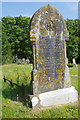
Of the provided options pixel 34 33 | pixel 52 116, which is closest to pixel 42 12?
pixel 34 33

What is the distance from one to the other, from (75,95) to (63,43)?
7.17 feet

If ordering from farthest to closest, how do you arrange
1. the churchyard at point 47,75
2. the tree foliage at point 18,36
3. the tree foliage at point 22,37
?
the tree foliage at point 18,36
the tree foliage at point 22,37
the churchyard at point 47,75

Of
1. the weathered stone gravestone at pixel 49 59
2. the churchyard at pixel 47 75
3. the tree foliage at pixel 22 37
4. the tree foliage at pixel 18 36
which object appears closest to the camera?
the churchyard at pixel 47 75

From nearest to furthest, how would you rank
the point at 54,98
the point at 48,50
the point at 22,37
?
the point at 54,98, the point at 48,50, the point at 22,37

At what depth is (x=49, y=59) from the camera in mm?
4816

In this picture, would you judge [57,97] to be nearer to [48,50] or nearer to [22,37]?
[48,50]

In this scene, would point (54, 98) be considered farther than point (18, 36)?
No

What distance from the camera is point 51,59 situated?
4.85 m

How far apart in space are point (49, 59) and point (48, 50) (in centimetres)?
35

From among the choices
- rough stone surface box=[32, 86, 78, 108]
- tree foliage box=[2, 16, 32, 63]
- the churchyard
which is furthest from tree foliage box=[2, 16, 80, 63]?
rough stone surface box=[32, 86, 78, 108]

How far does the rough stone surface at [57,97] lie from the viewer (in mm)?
4448


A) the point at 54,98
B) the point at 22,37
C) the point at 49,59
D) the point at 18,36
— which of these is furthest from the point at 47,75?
the point at 18,36

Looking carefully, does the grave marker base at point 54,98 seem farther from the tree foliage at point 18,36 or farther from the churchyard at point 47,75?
the tree foliage at point 18,36

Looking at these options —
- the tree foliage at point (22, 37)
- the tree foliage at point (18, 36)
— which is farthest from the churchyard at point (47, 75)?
the tree foliage at point (18, 36)
